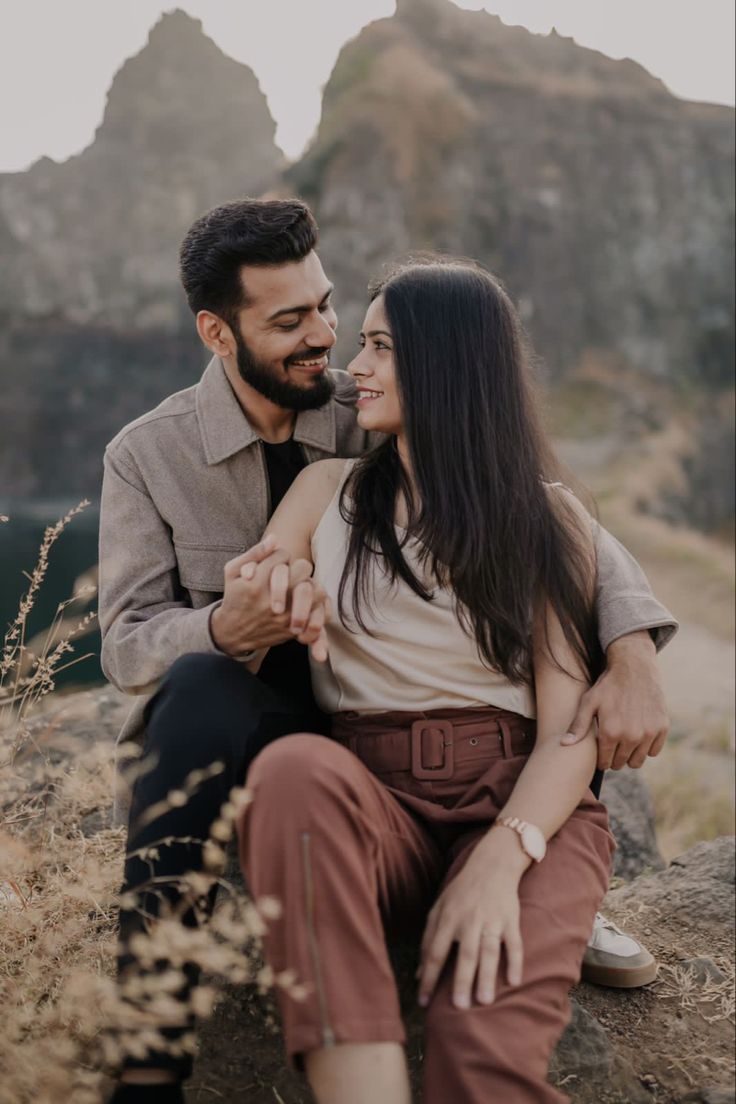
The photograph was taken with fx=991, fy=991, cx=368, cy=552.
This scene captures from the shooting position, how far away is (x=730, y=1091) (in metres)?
2.18

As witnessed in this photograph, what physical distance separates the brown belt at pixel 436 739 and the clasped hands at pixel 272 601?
28 cm

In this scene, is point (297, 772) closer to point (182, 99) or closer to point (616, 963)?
point (616, 963)

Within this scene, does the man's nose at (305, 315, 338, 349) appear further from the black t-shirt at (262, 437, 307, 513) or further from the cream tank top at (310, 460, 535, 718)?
the cream tank top at (310, 460, 535, 718)

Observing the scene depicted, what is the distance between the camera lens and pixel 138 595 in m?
2.67

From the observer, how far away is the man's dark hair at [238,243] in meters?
3.13

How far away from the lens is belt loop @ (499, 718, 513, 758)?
2.24m

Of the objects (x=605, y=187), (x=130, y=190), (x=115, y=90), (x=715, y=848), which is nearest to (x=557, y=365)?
(x=605, y=187)

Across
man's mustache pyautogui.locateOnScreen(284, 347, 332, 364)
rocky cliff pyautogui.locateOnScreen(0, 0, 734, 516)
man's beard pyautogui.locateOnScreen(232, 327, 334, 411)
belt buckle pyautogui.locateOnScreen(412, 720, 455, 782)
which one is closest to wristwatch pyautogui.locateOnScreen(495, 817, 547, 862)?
belt buckle pyautogui.locateOnScreen(412, 720, 455, 782)

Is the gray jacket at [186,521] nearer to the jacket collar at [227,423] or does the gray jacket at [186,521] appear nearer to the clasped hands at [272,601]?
the jacket collar at [227,423]

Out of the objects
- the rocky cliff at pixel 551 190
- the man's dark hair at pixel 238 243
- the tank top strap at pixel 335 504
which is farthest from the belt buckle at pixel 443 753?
the rocky cliff at pixel 551 190

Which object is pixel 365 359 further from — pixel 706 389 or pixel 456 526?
pixel 706 389

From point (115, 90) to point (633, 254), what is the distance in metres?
58.0

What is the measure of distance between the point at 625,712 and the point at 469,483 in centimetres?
66

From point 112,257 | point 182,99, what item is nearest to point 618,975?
point 112,257
